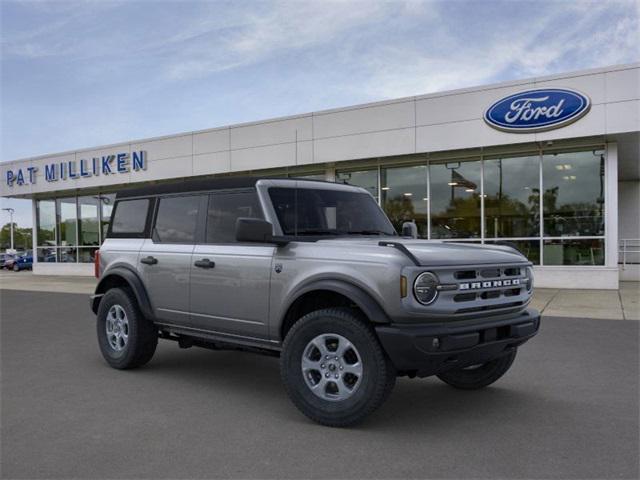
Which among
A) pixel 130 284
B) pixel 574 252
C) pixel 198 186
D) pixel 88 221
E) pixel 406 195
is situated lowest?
pixel 574 252

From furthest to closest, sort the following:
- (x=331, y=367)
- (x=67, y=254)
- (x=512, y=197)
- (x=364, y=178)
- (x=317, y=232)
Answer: (x=67, y=254), (x=364, y=178), (x=512, y=197), (x=317, y=232), (x=331, y=367)

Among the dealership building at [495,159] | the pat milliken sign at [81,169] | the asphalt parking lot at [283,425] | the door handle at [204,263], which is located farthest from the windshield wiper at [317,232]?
the pat milliken sign at [81,169]

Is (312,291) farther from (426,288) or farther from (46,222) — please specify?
(46,222)

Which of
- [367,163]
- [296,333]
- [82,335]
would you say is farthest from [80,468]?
[367,163]

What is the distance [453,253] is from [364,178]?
14.0m

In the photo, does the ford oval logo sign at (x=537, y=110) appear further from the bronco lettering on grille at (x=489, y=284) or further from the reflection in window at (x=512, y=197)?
the bronco lettering on grille at (x=489, y=284)

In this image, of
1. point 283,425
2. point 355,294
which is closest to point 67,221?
point 283,425

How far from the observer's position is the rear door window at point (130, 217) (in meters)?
6.32

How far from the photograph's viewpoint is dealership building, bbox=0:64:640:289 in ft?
46.2

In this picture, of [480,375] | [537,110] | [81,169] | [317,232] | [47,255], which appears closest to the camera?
[317,232]

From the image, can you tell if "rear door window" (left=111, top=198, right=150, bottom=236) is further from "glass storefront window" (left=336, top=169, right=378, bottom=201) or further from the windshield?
"glass storefront window" (left=336, top=169, right=378, bottom=201)

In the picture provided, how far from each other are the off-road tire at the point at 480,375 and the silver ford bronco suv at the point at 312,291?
0.01 meters

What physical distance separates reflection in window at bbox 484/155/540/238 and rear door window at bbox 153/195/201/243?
1180cm

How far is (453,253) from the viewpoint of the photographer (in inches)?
170
